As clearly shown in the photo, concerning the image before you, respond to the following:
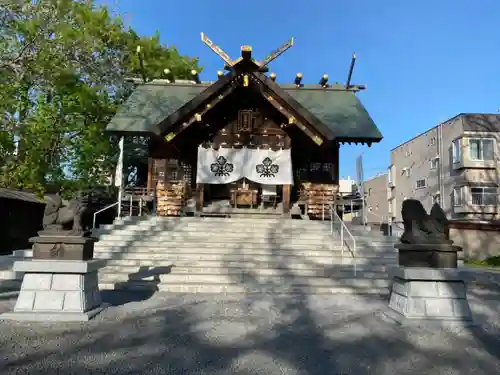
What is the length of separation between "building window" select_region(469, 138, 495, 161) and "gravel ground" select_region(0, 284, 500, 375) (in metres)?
26.5

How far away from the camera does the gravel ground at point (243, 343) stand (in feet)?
12.6

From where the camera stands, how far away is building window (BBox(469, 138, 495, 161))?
1144 inches

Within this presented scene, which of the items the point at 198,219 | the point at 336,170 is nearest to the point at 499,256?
the point at 336,170

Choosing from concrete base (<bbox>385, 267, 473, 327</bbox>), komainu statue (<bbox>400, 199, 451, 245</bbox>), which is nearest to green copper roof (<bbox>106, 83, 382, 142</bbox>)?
komainu statue (<bbox>400, 199, 451, 245</bbox>)

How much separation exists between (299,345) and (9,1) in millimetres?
12649

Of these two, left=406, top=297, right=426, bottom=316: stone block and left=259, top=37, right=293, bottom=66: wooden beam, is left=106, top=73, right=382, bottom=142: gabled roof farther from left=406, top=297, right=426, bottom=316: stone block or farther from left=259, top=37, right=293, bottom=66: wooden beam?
left=406, top=297, right=426, bottom=316: stone block

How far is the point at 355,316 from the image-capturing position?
6055mm

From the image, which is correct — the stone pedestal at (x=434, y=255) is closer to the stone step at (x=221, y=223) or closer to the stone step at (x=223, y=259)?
the stone step at (x=223, y=259)

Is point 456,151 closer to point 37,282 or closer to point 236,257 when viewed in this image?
point 236,257

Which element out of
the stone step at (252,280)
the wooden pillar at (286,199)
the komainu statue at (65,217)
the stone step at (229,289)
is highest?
the wooden pillar at (286,199)

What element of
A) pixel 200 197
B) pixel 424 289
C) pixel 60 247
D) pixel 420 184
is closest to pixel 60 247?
pixel 60 247

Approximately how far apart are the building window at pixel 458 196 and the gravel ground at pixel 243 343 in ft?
84.9

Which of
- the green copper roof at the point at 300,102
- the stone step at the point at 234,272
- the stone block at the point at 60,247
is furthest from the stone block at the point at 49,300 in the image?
the green copper roof at the point at 300,102

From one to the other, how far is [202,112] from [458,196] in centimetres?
2479
